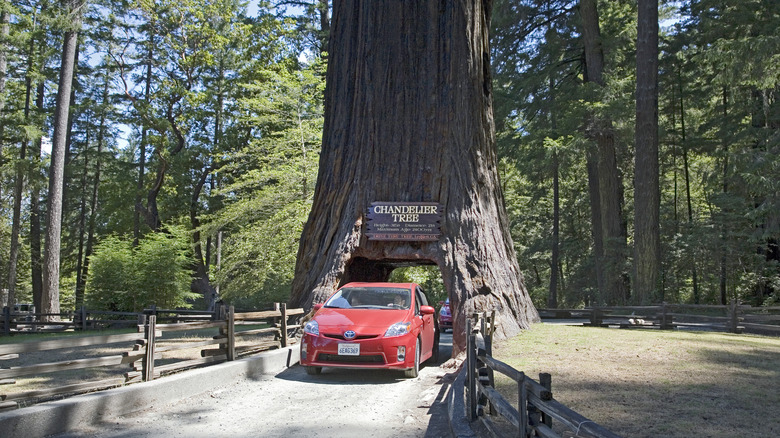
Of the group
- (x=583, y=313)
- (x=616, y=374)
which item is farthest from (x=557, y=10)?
(x=616, y=374)

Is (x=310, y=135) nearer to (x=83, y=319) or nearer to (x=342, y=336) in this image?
(x=83, y=319)

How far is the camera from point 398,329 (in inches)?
388

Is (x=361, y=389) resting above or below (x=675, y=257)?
below

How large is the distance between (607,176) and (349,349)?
65.3 feet

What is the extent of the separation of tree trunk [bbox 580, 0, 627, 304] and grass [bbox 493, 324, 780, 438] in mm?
13669

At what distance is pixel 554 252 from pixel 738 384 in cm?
3204

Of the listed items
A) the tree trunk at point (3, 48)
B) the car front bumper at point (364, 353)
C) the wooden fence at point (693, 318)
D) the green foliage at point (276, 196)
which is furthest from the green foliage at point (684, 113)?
the tree trunk at point (3, 48)

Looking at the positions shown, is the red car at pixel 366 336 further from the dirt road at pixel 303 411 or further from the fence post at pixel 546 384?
the fence post at pixel 546 384

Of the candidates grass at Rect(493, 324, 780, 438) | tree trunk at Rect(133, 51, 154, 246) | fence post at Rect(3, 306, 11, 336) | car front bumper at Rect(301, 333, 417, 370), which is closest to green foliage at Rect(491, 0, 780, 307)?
grass at Rect(493, 324, 780, 438)

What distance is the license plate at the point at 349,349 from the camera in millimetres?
9625

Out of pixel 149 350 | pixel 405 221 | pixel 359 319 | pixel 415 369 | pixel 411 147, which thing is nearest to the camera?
pixel 149 350

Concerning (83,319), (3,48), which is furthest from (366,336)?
(3,48)

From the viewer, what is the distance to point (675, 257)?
90.3 feet

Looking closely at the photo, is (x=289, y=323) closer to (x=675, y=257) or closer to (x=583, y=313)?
(x=583, y=313)
